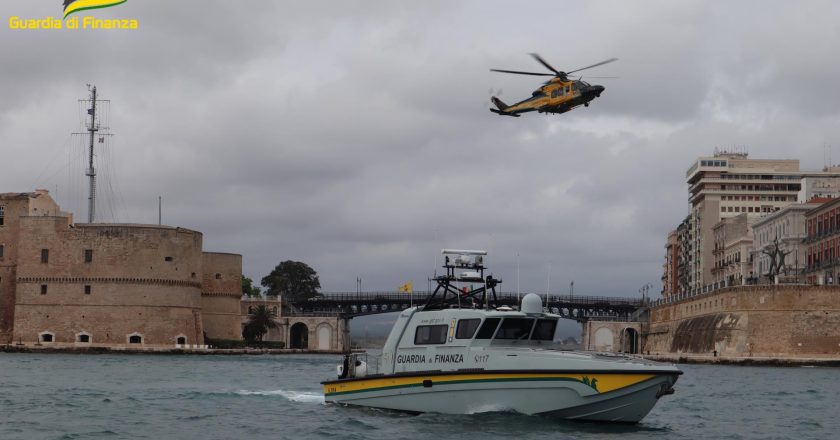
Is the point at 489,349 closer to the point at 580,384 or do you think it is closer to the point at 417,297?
the point at 580,384

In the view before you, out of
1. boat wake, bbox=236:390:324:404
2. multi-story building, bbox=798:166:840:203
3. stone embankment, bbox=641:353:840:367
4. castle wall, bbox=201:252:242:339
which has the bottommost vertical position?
boat wake, bbox=236:390:324:404

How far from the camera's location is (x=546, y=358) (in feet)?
75.8

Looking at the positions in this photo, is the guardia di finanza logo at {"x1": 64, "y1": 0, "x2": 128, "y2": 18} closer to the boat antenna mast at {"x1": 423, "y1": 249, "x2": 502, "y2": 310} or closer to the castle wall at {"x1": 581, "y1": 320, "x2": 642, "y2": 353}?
→ the boat antenna mast at {"x1": 423, "y1": 249, "x2": 502, "y2": 310}

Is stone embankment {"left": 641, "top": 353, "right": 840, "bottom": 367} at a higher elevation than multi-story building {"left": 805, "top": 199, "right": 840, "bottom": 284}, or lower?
lower

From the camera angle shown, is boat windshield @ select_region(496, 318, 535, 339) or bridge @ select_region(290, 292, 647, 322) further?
bridge @ select_region(290, 292, 647, 322)

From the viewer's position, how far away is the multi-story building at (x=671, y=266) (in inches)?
5792

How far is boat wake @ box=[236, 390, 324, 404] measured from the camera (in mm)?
32500

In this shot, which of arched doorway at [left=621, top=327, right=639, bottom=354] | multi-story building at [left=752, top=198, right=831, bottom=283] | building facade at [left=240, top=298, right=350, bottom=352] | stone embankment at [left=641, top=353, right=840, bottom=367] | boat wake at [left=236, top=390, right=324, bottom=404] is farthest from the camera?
arched doorway at [left=621, top=327, right=639, bottom=354]

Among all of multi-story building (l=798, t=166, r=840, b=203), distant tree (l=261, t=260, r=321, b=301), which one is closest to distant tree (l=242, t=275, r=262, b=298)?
distant tree (l=261, t=260, r=321, b=301)

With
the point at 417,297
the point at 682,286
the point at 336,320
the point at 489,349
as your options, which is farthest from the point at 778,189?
the point at 489,349

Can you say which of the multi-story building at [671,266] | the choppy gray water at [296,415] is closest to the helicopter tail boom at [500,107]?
the choppy gray water at [296,415]

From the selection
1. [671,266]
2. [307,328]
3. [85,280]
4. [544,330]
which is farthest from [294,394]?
[671,266]

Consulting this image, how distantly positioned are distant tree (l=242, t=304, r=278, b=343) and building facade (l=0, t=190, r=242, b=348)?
17.8 meters

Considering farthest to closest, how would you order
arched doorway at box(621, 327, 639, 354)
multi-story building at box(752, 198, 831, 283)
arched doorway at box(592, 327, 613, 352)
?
1. arched doorway at box(592, 327, 613, 352)
2. arched doorway at box(621, 327, 639, 354)
3. multi-story building at box(752, 198, 831, 283)
